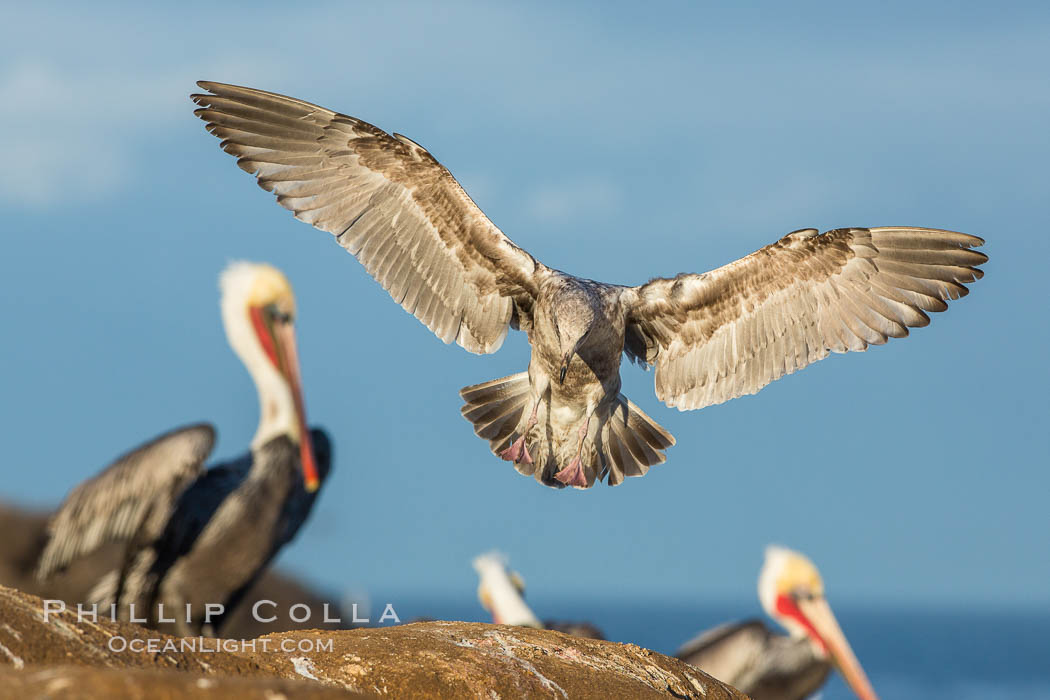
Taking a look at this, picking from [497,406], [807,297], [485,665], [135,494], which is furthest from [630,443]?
[135,494]

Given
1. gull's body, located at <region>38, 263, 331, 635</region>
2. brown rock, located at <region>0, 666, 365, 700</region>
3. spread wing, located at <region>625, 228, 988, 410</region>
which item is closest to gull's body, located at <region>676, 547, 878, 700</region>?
spread wing, located at <region>625, 228, 988, 410</region>

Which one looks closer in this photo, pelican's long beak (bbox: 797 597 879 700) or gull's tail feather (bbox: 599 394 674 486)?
gull's tail feather (bbox: 599 394 674 486)

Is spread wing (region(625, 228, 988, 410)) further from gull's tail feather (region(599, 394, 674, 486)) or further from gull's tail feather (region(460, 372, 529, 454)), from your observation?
gull's tail feather (region(460, 372, 529, 454))

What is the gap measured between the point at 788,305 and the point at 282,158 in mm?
3357

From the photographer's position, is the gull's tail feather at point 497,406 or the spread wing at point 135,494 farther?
the spread wing at point 135,494

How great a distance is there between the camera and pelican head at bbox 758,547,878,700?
Result: 45.8ft

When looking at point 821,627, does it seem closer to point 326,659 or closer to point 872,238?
point 872,238

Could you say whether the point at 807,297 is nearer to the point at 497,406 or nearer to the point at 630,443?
the point at 630,443


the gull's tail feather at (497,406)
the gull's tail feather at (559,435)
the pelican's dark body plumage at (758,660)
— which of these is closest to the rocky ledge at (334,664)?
the gull's tail feather at (559,435)

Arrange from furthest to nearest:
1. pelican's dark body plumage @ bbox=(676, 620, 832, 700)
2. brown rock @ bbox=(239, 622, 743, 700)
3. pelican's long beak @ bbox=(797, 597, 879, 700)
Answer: pelican's long beak @ bbox=(797, 597, 879, 700)
pelican's dark body plumage @ bbox=(676, 620, 832, 700)
brown rock @ bbox=(239, 622, 743, 700)

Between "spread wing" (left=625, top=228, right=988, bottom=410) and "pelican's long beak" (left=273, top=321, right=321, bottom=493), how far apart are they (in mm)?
4766

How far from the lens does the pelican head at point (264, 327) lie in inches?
522

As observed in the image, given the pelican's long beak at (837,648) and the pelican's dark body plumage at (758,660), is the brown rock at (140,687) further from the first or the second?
the pelican's long beak at (837,648)

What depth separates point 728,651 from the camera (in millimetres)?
12094
